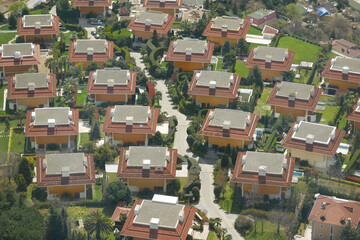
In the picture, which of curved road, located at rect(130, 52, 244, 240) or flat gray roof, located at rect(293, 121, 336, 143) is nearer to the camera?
curved road, located at rect(130, 52, 244, 240)

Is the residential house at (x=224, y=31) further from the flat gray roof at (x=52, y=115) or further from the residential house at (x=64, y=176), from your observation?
the residential house at (x=64, y=176)

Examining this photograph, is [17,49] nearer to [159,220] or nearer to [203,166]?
[203,166]

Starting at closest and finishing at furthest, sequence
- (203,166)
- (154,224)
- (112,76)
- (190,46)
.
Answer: (154,224) → (203,166) → (112,76) → (190,46)

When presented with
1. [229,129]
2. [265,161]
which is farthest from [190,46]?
[265,161]

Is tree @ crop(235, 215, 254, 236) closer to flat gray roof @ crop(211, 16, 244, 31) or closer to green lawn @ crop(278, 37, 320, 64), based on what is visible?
green lawn @ crop(278, 37, 320, 64)

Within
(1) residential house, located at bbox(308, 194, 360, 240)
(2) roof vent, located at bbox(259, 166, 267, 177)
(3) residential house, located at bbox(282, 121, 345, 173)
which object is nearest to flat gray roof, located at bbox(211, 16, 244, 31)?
(3) residential house, located at bbox(282, 121, 345, 173)

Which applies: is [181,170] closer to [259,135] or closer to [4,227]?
[259,135]
